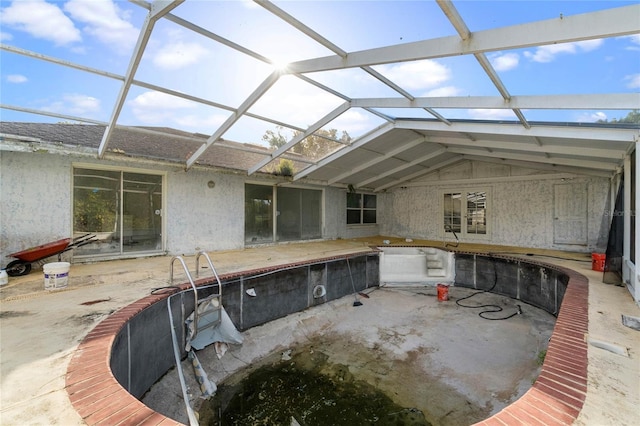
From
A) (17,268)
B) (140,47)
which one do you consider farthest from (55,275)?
(140,47)

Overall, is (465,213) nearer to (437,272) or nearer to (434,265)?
(434,265)

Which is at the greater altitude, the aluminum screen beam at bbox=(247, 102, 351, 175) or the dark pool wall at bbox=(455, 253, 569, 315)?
the aluminum screen beam at bbox=(247, 102, 351, 175)

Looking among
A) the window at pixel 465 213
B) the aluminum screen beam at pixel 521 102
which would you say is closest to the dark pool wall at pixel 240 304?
the aluminum screen beam at pixel 521 102

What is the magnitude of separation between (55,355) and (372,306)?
219 inches

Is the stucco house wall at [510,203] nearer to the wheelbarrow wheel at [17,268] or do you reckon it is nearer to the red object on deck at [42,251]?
the red object on deck at [42,251]

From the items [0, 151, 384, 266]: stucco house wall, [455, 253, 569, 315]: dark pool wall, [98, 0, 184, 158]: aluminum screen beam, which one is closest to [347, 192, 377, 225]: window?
[0, 151, 384, 266]: stucco house wall

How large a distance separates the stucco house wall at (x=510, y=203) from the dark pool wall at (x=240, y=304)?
445 centimetres

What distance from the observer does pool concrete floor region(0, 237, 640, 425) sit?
5.76 feet

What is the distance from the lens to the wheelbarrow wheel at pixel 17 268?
4.68 meters

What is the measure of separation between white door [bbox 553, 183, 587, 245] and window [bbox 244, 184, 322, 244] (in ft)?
24.5

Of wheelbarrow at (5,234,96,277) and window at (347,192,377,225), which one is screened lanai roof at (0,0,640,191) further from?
window at (347,192,377,225)

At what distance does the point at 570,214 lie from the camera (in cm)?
849

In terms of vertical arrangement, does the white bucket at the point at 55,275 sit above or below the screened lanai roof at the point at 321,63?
below

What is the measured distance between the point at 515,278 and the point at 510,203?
3.72m
